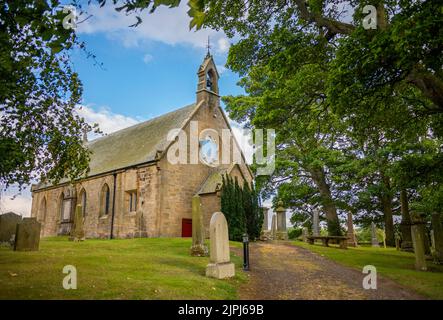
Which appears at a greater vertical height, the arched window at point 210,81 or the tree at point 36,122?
the arched window at point 210,81

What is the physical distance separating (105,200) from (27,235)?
15145 mm

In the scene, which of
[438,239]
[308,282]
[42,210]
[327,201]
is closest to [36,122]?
[308,282]

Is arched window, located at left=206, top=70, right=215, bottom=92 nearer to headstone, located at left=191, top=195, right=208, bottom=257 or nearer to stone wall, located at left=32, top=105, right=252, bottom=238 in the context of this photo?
stone wall, located at left=32, top=105, right=252, bottom=238

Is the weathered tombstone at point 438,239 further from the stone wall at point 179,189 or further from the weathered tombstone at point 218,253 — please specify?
the stone wall at point 179,189

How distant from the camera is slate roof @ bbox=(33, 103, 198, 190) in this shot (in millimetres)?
25723

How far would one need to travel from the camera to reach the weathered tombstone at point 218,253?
898 centimetres

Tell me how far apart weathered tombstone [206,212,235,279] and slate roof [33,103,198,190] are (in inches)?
578

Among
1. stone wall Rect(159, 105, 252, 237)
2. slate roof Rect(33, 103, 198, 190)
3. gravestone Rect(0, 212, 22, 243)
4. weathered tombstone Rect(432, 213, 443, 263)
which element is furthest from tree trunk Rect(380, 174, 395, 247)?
gravestone Rect(0, 212, 22, 243)

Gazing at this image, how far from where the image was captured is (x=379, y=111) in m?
13.5

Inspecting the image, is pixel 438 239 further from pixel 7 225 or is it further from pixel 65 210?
pixel 65 210

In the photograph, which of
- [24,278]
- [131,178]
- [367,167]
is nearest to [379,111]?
[367,167]

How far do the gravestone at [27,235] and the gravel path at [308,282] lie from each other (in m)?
9.08

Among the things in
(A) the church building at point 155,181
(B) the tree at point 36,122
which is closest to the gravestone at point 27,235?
(B) the tree at point 36,122
